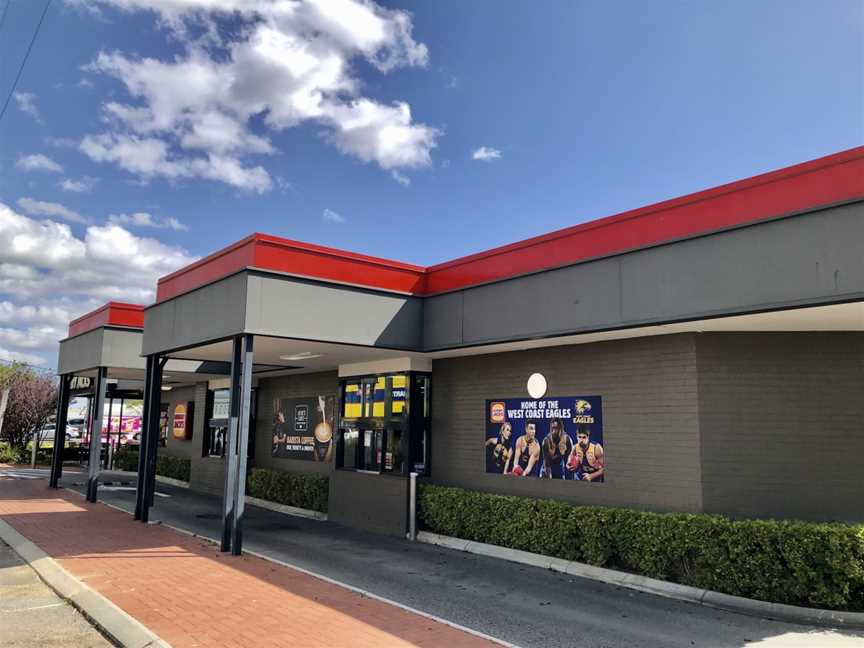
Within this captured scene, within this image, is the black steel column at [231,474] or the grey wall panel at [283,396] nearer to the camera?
the black steel column at [231,474]

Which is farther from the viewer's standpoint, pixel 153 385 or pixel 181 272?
pixel 153 385

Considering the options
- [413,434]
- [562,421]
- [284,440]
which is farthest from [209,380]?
[562,421]

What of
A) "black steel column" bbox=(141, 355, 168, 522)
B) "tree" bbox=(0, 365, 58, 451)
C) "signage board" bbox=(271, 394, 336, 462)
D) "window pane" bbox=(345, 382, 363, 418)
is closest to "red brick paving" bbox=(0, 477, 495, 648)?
"black steel column" bbox=(141, 355, 168, 522)

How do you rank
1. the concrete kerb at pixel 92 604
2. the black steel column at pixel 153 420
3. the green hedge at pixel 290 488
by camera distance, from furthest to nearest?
the green hedge at pixel 290 488
the black steel column at pixel 153 420
the concrete kerb at pixel 92 604

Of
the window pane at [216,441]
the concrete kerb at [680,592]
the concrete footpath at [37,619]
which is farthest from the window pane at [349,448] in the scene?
the window pane at [216,441]

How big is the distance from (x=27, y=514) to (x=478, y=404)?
10.6 metres

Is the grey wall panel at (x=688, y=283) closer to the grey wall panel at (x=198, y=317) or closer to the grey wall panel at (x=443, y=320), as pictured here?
the grey wall panel at (x=443, y=320)

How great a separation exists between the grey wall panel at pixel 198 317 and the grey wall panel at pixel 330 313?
1.15 ft

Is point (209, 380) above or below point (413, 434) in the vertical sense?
above

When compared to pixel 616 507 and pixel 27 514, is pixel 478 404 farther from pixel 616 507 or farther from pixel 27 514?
pixel 27 514

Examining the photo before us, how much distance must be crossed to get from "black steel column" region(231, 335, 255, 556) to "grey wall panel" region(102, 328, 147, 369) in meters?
8.53

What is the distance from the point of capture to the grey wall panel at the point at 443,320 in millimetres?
12570

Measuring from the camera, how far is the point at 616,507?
10.4 meters

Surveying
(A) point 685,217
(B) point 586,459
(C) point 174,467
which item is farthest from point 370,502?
(C) point 174,467
